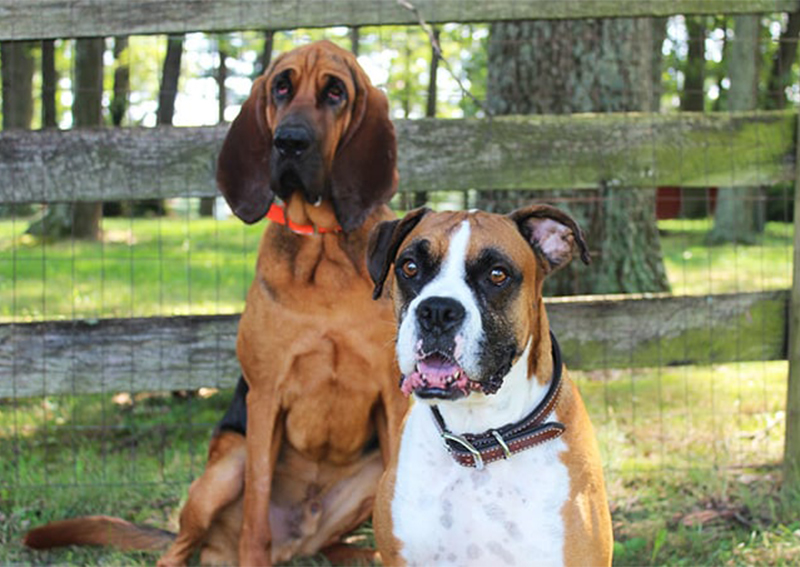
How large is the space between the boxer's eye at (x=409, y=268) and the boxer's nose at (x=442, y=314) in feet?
0.75

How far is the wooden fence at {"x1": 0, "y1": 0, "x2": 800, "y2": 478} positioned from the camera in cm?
457

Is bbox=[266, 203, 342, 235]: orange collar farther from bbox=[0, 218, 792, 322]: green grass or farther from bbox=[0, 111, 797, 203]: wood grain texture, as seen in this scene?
bbox=[0, 218, 792, 322]: green grass

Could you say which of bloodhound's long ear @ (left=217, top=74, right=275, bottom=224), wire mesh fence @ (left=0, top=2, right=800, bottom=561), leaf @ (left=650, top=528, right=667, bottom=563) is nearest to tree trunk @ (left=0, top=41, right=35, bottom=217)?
wire mesh fence @ (left=0, top=2, right=800, bottom=561)

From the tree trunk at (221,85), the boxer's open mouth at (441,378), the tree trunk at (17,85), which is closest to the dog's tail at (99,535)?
the boxer's open mouth at (441,378)

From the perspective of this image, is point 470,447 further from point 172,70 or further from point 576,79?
point 172,70

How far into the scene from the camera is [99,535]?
4.25 metres

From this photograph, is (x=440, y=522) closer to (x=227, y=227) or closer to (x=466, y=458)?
(x=466, y=458)

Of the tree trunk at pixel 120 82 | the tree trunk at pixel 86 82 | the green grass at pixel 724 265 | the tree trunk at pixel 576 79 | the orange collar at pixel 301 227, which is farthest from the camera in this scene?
the tree trunk at pixel 120 82

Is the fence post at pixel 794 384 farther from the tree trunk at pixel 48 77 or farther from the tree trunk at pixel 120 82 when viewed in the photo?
the tree trunk at pixel 120 82

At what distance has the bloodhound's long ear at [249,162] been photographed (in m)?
4.10

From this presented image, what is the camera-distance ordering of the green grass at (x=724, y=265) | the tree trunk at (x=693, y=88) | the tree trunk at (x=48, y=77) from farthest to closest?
the tree trunk at (x=693, y=88) < the green grass at (x=724, y=265) < the tree trunk at (x=48, y=77)

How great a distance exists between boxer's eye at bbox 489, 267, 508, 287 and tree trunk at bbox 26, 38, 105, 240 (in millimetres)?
7969

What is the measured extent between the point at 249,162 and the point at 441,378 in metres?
1.45

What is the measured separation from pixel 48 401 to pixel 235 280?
4.46 m
